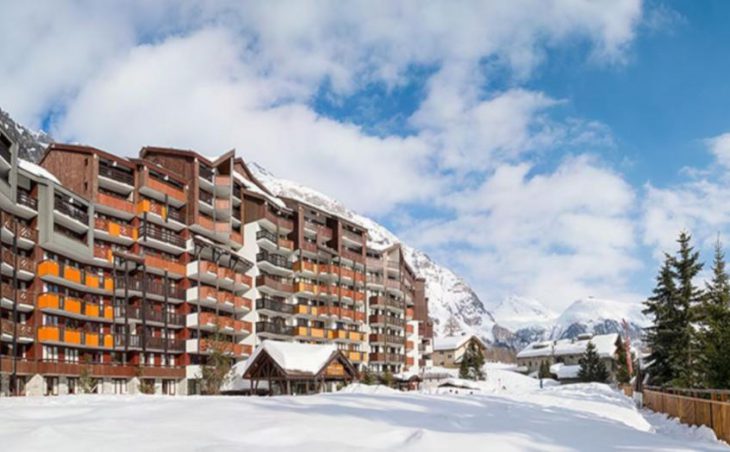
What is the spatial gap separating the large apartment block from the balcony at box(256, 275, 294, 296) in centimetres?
14

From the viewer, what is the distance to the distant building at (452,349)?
16250 centimetres

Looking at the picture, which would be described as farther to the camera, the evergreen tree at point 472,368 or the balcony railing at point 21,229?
the evergreen tree at point 472,368

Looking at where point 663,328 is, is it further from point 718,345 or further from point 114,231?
→ point 114,231

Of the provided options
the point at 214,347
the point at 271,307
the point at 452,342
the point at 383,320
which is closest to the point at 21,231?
the point at 214,347

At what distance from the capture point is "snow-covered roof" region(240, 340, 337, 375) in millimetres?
53450

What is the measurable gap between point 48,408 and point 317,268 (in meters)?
59.3

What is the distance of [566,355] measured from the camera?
156 meters

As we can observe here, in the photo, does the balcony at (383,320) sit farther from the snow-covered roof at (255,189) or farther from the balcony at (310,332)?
the snow-covered roof at (255,189)

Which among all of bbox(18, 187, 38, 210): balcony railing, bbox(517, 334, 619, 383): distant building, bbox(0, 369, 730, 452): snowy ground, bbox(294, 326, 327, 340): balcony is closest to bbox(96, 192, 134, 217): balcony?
bbox(18, 187, 38, 210): balcony railing

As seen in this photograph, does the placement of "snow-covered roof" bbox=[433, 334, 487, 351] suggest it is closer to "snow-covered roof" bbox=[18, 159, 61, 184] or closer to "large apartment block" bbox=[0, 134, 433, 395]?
"large apartment block" bbox=[0, 134, 433, 395]

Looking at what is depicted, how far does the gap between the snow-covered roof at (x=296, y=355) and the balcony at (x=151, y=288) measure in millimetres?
8543

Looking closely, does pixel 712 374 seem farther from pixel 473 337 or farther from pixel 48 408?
pixel 473 337

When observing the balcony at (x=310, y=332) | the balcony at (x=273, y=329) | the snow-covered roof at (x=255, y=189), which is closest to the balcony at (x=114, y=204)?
the snow-covered roof at (x=255, y=189)

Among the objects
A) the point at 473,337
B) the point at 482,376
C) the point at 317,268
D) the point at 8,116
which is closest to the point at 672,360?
the point at 317,268
